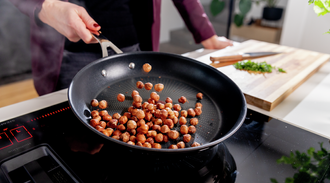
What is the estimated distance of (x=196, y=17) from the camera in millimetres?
1350

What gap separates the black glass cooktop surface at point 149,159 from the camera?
55 cm

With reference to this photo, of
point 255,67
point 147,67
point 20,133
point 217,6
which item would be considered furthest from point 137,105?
point 217,6

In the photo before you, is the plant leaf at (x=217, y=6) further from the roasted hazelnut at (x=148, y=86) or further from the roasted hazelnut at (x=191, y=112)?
the roasted hazelnut at (x=191, y=112)

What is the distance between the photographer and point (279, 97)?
0.84 meters

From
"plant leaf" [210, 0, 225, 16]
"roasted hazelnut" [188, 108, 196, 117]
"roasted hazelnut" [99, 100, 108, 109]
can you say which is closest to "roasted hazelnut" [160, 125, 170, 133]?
"roasted hazelnut" [188, 108, 196, 117]

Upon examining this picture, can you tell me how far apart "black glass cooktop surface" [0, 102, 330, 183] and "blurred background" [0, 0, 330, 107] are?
0.74 metres

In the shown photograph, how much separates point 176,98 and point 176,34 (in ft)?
9.74

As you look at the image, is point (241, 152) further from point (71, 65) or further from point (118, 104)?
A: point (71, 65)

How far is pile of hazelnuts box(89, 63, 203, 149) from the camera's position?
628mm

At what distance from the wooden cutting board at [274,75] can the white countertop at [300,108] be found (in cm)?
3

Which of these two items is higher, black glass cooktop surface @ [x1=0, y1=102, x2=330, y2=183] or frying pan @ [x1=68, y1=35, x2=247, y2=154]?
frying pan @ [x1=68, y1=35, x2=247, y2=154]

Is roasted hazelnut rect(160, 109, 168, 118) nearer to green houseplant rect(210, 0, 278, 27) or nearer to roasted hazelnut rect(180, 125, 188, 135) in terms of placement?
roasted hazelnut rect(180, 125, 188, 135)

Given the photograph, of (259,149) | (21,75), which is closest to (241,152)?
(259,149)

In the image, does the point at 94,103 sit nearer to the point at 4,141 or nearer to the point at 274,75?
the point at 4,141
